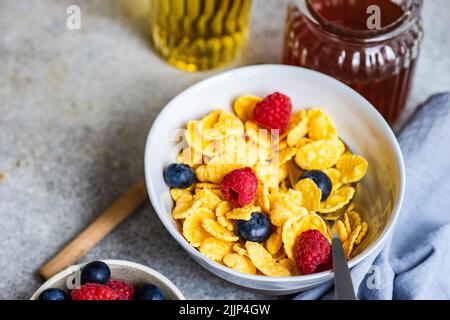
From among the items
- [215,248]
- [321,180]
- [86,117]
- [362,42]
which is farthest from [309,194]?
[86,117]

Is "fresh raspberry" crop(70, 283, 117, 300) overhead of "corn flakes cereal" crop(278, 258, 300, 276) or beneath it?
overhead

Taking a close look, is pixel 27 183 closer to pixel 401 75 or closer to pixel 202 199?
pixel 202 199

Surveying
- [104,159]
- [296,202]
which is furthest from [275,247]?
[104,159]

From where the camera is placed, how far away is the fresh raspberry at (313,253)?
79 centimetres

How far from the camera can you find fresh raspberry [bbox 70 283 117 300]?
751mm

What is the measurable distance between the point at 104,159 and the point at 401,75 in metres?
0.41

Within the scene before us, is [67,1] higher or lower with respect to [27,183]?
higher

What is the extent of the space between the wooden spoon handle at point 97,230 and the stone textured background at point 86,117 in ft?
0.05

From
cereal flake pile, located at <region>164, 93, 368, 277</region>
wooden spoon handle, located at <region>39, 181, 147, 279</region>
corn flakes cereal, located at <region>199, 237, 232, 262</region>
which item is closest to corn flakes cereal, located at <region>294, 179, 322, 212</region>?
cereal flake pile, located at <region>164, 93, 368, 277</region>

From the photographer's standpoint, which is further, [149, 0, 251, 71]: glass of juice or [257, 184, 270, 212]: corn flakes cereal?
[149, 0, 251, 71]: glass of juice

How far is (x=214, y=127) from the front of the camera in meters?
0.91

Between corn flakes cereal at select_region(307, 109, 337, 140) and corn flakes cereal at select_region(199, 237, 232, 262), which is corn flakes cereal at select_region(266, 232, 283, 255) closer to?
corn flakes cereal at select_region(199, 237, 232, 262)

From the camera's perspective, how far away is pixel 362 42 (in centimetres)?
96

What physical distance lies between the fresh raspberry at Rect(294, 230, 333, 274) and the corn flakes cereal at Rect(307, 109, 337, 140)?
0.49 ft
